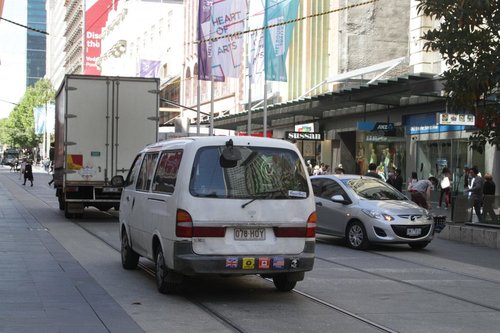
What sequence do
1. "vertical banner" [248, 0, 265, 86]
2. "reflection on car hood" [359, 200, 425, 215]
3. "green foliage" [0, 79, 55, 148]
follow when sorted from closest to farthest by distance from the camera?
1. "reflection on car hood" [359, 200, 425, 215]
2. "vertical banner" [248, 0, 265, 86]
3. "green foliage" [0, 79, 55, 148]

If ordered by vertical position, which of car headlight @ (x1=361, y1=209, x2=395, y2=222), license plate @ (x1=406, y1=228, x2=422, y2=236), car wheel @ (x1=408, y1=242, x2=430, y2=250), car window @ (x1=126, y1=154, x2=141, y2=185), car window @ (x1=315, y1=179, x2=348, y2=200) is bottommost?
car wheel @ (x1=408, y1=242, x2=430, y2=250)

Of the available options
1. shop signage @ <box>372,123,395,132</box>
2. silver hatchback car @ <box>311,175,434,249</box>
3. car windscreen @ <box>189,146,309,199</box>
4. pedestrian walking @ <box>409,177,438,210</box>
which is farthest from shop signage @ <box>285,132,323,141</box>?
car windscreen @ <box>189,146,309,199</box>

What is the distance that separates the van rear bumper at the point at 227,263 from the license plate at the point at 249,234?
0.22 metres

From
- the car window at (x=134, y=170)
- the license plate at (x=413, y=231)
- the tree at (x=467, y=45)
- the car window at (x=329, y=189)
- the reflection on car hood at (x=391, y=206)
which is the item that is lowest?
the license plate at (x=413, y=231)

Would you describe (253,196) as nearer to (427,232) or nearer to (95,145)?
(427,232)

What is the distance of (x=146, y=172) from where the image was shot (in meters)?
10.4

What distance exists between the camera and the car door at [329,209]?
16.0 m

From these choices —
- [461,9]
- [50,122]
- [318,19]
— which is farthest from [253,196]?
[50,122]

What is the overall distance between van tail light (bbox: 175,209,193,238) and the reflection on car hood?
748cm

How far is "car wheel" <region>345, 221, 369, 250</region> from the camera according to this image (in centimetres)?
1528

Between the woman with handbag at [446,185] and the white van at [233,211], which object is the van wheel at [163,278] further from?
the woman with handbag at [446,185]

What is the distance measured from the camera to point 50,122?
3332 inches

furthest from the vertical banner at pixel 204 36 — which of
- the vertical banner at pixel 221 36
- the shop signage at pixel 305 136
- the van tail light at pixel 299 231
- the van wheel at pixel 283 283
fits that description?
the van tail light at pixel 299 231

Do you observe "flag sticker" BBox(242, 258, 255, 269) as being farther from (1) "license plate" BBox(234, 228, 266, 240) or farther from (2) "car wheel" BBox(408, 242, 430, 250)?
(2) "car wheel" BBox(408, 242, 430, 250)
